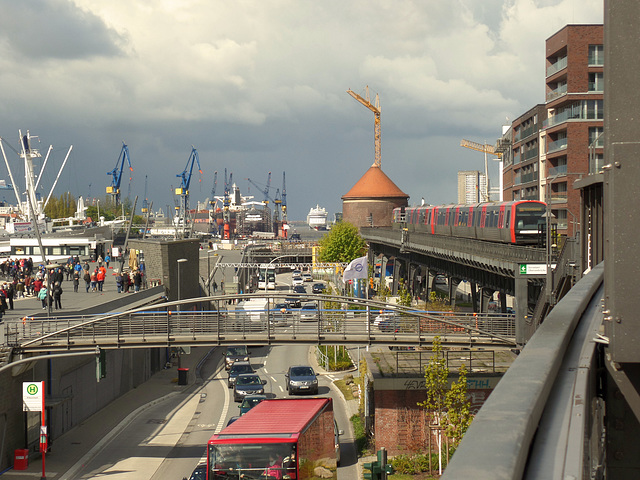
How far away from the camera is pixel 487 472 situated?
2027 mm

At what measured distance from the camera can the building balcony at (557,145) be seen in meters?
63.1

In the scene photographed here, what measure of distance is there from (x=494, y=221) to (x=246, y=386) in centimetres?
1818

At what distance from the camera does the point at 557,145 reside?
6456 cm

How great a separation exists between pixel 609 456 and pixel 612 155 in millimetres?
2156

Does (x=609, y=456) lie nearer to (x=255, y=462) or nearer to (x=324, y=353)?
(x=255, y=462)

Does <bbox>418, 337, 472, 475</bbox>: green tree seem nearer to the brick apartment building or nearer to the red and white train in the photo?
the red and white train

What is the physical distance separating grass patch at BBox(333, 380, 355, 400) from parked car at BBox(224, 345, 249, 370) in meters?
10.00

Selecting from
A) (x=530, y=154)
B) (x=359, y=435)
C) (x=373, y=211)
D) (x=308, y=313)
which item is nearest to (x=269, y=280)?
(x=530, y=154)

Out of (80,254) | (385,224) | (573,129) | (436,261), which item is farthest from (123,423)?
(385,224)

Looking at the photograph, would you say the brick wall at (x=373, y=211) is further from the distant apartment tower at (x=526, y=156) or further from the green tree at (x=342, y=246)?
the distant apartment tower at (x=526, y=156)

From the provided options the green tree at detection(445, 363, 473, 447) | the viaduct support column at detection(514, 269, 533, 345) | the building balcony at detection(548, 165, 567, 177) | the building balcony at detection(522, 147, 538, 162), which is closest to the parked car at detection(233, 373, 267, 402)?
the viaduct support column at detection(514, 269, 533, 345)

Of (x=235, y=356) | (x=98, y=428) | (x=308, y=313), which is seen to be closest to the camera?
(x=98, y=428)

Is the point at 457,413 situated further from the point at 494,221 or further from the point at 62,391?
the point at 494,221

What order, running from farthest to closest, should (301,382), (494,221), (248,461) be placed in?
1. (494,221)
2. (301,382)
3. (248,461)
